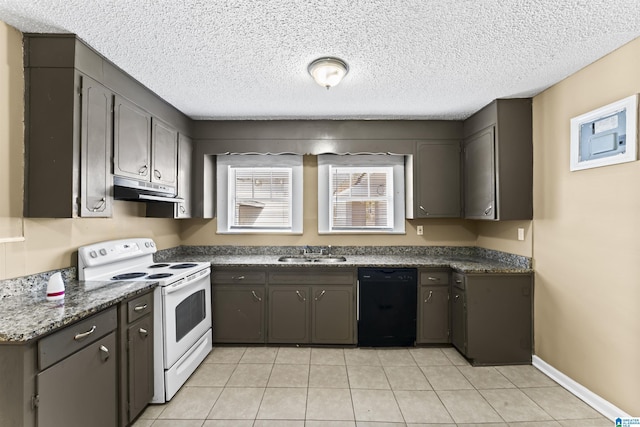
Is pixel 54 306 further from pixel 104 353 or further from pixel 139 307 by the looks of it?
pixel 139 307

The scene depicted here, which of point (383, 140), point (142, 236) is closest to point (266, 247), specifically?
point (142, 236)

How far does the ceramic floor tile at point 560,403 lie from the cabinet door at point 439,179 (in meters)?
1.79

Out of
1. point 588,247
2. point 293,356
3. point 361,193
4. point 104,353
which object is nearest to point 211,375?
point 293,356

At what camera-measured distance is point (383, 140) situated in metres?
3.50

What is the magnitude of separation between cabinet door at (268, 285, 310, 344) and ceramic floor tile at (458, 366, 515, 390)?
61.0 inches

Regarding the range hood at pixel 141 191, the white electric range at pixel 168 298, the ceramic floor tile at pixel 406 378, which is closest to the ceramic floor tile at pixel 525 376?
the ceramic floor tile at pixel 406 378

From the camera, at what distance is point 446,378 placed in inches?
102

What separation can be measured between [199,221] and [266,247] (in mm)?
905

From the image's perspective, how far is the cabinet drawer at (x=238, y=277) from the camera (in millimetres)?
3174

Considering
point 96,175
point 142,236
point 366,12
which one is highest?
point 366,12

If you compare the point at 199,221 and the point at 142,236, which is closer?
the point at 142,236

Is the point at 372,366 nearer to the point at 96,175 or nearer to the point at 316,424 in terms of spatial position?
the point at 316,424

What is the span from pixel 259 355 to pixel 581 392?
270cm

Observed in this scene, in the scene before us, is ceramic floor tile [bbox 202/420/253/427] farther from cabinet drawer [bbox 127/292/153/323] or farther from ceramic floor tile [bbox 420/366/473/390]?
ceramic floor tile [bbox 420/366/473/390]
